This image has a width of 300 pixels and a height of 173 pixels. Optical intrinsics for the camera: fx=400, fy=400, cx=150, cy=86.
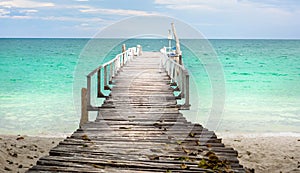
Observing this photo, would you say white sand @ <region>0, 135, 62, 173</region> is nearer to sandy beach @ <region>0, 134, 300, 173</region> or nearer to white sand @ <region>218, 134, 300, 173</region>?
sandy beach @ <region>0, 134, 300, 173</region>

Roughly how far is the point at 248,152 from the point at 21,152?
5932mm

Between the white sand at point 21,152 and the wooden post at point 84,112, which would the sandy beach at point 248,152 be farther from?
the wooden post at point 84,112

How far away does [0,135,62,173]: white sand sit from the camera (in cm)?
848

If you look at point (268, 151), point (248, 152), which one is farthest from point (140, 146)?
point (268, 151)

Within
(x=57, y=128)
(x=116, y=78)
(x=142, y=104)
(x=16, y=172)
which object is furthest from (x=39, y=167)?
(x=57, y=128)

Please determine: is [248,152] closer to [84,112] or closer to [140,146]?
[84,112]

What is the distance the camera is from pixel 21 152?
10.0m

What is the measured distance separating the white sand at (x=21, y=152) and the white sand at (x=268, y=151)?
5102 millimetres

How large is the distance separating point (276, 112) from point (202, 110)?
3.76m

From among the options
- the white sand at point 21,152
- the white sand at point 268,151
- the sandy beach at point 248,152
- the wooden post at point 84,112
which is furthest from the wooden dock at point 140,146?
the white sand at point 268,151

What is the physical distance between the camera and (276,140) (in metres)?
12.8

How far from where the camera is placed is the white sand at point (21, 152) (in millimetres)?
8484

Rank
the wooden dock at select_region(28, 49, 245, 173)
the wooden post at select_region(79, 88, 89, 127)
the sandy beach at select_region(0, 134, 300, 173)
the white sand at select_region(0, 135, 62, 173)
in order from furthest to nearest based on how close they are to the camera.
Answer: the wooden post at select_region(79, 88, 89, 127) < the sandy beach at select_region(0, 134, 300, 173) < the white sand at select_region(0, 135, 62, 173) < the wooden dock at select_region(28, 49, 245, 173)

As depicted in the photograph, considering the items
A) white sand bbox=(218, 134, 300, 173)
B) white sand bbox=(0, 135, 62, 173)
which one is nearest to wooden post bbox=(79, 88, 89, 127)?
white sand bbox=(0, 135, 62, 173)
